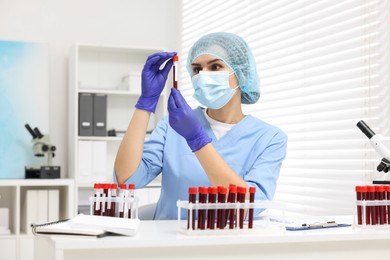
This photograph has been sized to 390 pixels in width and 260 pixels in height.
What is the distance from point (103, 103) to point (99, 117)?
0.10 m

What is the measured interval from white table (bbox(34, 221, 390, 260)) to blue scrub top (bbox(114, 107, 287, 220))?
462 mm

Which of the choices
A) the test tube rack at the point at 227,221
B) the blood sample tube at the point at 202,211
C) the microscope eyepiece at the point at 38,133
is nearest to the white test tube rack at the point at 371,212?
the test tube rack at the point at 227,221

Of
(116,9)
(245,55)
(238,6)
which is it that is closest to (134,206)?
A: (245,55)

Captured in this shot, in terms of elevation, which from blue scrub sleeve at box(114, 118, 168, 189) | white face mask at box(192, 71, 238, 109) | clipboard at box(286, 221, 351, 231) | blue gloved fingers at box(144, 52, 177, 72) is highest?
blue gloved fingers at box(144, 52, 177, 72)

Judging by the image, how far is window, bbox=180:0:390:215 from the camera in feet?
8.57

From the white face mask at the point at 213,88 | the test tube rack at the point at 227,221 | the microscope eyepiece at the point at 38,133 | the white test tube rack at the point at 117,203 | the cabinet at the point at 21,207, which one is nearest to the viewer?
the test tube rack at the point at 227,221

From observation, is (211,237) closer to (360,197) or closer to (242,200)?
(242,200)

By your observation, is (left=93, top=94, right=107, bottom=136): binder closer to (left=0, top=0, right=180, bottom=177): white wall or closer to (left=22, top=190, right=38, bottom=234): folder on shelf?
(left=0, top=0, right=180, bottom=177): white wall

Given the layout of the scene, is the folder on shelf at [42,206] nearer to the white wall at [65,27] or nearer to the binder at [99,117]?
the white wall at [65,27]

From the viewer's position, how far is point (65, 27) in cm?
436

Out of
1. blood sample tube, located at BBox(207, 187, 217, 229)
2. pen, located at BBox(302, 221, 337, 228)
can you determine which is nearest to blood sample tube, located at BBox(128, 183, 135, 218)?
blood sample tube, located at BBox(207, 187, 217, 229)

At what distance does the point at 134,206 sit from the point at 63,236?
27 cm

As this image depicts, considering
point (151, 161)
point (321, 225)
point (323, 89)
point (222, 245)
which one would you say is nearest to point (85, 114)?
point (323, 89)

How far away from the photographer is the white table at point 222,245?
1324 mm
